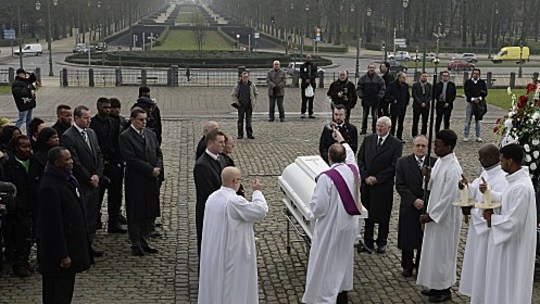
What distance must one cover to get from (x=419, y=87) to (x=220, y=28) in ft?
294

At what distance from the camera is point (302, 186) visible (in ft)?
30.9

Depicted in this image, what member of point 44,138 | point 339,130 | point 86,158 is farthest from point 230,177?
point 339,130

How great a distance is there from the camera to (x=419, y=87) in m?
19.2

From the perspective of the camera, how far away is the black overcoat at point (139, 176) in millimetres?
9773

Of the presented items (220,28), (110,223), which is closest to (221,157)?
(110,223)

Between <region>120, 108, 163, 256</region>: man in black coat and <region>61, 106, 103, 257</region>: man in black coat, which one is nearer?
<region>61, 106, 103, 257</region>: man in black coat

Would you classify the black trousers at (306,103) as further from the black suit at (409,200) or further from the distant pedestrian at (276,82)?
the black suit at (409,200)

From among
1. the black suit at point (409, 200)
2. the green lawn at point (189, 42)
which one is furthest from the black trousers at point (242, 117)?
the green lawn at point (189, 42)

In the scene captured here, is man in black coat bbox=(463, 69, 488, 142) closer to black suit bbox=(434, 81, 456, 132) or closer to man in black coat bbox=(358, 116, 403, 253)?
black suit bbox=(434, 81, 456, 132)

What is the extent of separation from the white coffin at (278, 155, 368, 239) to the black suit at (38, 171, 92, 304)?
253cm

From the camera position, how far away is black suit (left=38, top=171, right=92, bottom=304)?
719cm

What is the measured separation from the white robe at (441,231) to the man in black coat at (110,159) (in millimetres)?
4719

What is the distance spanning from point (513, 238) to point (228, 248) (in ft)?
9.27

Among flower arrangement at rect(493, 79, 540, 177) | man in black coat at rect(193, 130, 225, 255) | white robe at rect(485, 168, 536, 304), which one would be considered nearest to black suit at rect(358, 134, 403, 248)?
flower arrangement at rect(493, 79, 540, 177)
